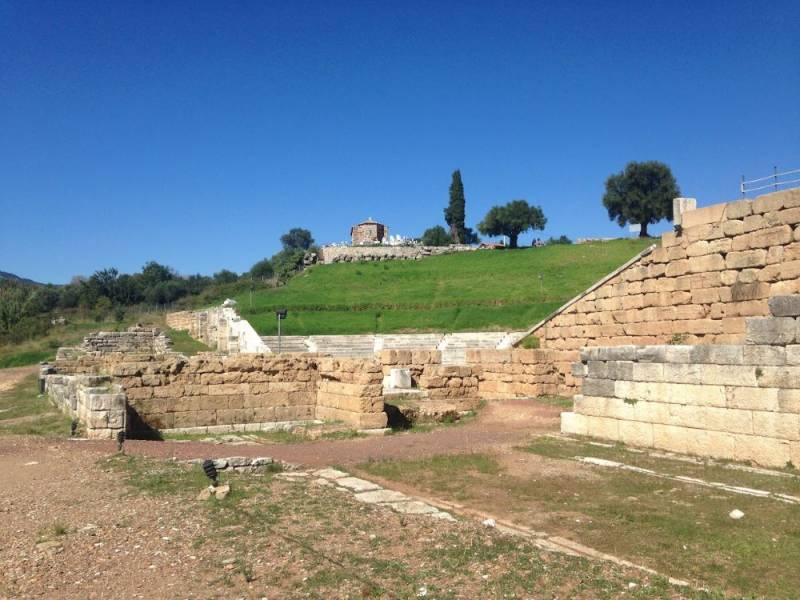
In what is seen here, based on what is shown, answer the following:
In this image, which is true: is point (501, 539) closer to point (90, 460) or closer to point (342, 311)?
point (90, 460)

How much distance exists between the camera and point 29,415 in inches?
605

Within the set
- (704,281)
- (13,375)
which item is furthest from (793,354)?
(13,375)

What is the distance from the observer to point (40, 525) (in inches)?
238

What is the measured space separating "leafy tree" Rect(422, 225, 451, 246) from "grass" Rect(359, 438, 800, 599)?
260 ft

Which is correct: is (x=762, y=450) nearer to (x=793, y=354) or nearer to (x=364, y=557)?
(x=793, y=354)

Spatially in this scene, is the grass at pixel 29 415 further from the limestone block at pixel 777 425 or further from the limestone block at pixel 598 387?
the limestone block at pixel 777 425

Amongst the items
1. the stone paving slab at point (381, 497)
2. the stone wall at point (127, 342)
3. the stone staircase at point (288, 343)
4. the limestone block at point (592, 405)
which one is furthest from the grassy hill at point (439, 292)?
the stone paving slab at point (381, 497)

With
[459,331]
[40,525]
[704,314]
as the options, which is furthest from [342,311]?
[40,525]

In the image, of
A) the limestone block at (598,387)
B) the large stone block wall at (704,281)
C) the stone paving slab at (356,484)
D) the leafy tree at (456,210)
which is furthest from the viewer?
the leafy tree at (456,210)

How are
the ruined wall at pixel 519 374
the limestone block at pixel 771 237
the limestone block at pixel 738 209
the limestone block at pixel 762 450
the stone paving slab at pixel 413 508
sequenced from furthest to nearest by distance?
the ruined wall at pixel 519 374
the limestone block at pixel 738 209
the limestone block at pixel 771 237
the limestone block at pixel 762 450
the stone paving slab at pixel 413 508

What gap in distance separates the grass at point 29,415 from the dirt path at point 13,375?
4.91 ft

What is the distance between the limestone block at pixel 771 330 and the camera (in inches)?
338

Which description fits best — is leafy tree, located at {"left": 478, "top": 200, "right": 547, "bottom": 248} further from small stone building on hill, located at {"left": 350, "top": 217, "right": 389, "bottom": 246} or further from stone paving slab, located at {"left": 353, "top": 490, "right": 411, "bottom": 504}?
stone paving slab, located at {"left": 353, "top": 490, "right": 411, "bottom": 504}

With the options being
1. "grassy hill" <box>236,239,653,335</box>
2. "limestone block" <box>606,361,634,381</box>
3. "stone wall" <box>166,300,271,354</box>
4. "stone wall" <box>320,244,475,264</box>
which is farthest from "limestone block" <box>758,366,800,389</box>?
A: "stone wall" <box>320,244,475,264</box>
